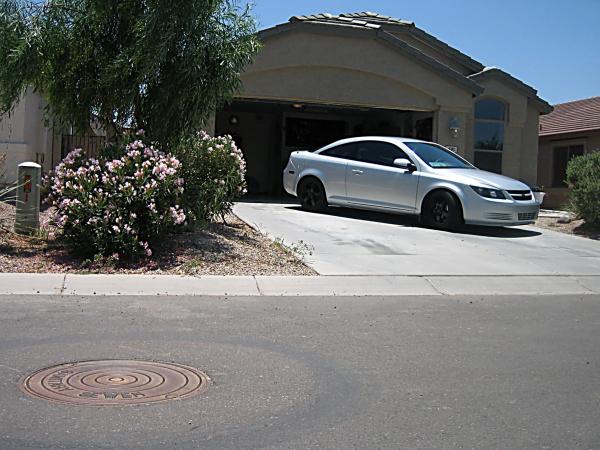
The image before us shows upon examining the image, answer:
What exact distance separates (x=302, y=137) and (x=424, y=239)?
1164 cm

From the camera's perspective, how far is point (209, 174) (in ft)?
38.4

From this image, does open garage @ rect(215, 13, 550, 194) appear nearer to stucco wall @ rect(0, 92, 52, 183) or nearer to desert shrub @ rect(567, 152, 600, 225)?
desert shrub @ rect(567, 152, 600, 225)

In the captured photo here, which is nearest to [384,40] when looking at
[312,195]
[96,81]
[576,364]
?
[312,195]

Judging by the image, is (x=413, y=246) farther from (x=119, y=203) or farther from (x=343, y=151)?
(x=119, y=203)

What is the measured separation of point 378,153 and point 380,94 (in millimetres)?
4462

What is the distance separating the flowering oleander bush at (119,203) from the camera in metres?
9.70

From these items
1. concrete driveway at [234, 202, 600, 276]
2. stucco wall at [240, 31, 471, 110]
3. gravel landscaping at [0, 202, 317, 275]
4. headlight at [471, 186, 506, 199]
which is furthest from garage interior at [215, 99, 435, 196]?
gravel landscaping at [0, 202, 317, 275]

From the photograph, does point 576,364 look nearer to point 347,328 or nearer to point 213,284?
point 347,328

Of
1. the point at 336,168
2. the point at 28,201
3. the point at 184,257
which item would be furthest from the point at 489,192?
the point at 28,201

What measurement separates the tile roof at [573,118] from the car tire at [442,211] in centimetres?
1236

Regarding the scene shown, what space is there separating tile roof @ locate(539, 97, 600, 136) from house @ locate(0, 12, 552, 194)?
163 inches

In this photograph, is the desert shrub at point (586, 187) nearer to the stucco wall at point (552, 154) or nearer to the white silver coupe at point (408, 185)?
the white silver coupe at point (408, 185)

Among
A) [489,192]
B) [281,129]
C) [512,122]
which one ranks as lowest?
[489,192]

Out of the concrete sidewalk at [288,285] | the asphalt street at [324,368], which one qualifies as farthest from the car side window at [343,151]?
the asphalt street at [324,368]
